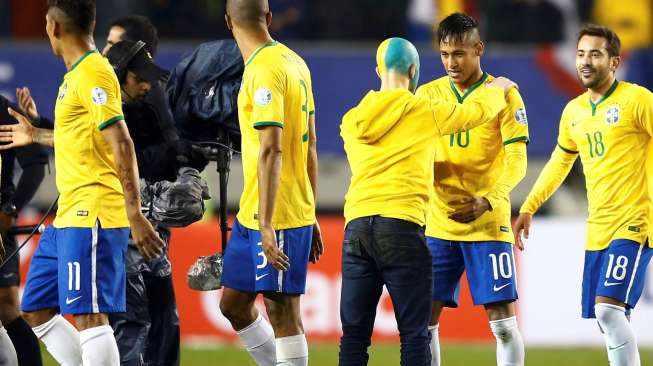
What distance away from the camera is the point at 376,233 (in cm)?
641

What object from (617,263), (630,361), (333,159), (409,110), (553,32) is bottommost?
(630,361)

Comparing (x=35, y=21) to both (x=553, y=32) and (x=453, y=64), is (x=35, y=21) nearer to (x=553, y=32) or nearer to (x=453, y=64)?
(x=553, y=32)

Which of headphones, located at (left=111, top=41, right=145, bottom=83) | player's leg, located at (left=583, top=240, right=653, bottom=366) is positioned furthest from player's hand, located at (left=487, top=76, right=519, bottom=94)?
headphones, located at (left=111, top=41, right=145, bottom=83)

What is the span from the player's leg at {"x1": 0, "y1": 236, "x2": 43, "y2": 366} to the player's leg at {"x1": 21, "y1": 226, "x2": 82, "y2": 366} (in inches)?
41.1

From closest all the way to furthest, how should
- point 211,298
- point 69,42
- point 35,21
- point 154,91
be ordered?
point 69,42 → point 154,91 → point 211,298 → point 35,21

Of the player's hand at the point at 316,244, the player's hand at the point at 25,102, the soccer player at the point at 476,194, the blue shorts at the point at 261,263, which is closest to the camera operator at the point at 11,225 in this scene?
the player's hand at the point at 25,102

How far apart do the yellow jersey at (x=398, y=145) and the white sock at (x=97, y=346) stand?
138 cm

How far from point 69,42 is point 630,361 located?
11.6ft

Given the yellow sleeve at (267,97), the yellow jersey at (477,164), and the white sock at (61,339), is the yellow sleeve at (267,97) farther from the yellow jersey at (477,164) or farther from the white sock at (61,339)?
the white sock at (61,339)

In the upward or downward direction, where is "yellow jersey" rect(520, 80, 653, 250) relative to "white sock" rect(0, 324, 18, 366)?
upward

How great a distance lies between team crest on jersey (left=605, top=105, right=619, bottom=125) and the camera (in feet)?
24.2

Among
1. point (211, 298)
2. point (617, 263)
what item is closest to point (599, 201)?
point (617, 263)

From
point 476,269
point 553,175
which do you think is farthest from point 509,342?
point 553,175

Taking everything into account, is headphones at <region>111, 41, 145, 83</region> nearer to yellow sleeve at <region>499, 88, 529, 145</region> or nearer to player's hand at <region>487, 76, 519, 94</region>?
player's hand at <region>487, 76, 519, 94</region>
